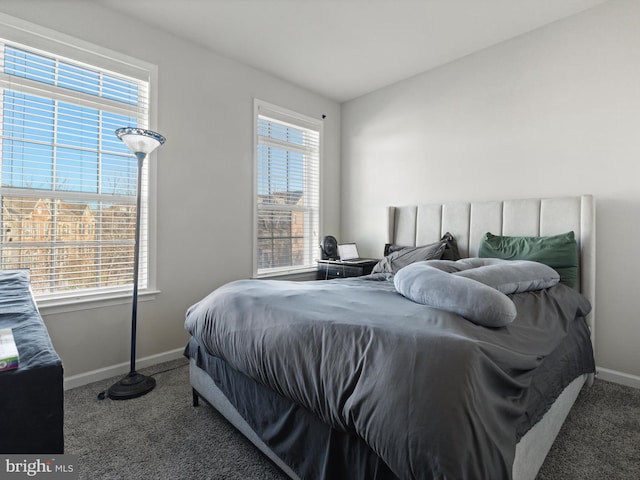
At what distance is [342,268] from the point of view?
358 centimetres

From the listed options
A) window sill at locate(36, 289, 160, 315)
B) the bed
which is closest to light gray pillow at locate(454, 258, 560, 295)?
the bed

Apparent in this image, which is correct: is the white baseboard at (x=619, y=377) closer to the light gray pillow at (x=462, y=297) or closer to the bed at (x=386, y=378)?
the bed at (x=386, y=378)

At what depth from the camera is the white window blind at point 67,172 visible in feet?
7.14

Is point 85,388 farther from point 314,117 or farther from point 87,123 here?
point 314,117

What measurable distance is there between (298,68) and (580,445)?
3.68 metres

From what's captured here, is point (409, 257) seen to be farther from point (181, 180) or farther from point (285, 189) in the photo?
point (181, 180)

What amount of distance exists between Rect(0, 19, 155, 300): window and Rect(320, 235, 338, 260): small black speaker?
188 cm

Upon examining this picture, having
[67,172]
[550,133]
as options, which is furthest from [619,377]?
[67,172]

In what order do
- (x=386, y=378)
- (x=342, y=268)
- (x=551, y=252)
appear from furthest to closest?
1. (x=342, y=268)
2. (x=551, y=252)
3. (x=386, y=378)

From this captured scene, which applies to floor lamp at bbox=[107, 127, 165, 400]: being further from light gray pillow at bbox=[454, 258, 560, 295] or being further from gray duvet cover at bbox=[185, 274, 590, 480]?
light gray pillow at bbox=[454, 258, 560, 295]

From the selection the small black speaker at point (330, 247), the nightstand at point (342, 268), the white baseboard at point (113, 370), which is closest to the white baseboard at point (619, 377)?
the nightstand at point (342, 268)

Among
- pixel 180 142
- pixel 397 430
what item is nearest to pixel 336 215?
pixel 180 142

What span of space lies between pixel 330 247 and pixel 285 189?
85 centimetres

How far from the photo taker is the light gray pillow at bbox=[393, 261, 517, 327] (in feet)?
4.19
